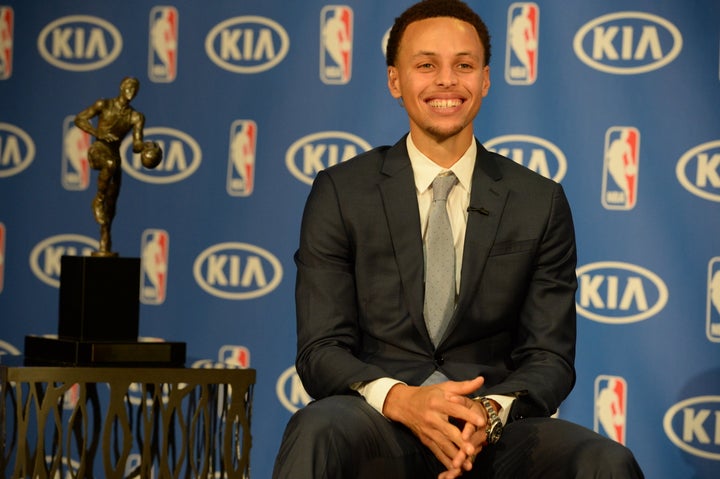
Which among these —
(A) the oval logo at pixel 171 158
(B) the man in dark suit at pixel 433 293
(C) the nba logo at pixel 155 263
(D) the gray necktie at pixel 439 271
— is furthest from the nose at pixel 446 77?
(C) the nba logo at pixel 155 263

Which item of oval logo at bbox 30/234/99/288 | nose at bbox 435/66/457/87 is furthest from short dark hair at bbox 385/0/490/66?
oval logo at bbox 30/234/99/288

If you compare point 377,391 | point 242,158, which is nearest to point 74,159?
point 242,158

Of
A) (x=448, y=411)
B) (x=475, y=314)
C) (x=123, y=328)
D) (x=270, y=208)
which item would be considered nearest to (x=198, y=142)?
(x=270, y=208)

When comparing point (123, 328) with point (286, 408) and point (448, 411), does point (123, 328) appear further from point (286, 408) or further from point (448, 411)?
point (448, 411)

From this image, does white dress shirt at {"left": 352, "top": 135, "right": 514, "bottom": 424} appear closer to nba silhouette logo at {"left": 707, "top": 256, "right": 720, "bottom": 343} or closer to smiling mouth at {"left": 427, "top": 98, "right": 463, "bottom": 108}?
smiling mouth at {"left": 427, "top": 98, "right": 463, "bottom": 108}

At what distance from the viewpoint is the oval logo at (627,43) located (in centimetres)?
358

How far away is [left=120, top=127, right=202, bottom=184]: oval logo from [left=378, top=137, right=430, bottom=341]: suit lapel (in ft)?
4.91

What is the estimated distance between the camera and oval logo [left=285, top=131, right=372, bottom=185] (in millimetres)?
3752

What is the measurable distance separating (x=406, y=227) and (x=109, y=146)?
Answer: 1157 millimetres

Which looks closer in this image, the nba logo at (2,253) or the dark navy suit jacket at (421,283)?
the dark navy suit jacket at (421,283)

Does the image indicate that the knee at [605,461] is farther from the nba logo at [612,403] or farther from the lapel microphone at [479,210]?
the nba logo at [612,403]

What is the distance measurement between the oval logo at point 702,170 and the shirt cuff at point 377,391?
5.65 feet

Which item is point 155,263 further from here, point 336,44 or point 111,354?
point 336,44

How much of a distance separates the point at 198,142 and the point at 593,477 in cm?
225
